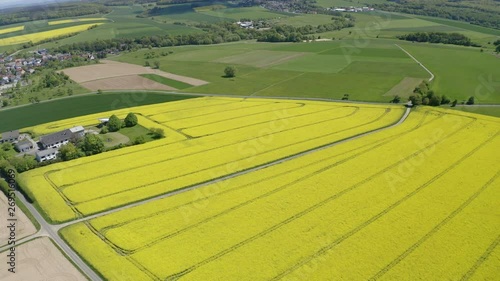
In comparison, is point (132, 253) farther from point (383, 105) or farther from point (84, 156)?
point (383, 105)

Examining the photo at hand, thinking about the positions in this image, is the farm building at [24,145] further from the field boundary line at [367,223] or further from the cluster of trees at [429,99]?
the cluster of trees at [429,99]

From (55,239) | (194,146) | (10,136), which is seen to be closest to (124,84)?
(10,136)

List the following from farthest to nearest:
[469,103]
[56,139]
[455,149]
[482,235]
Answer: [469,103], [56,139], [455,149], [482,235]

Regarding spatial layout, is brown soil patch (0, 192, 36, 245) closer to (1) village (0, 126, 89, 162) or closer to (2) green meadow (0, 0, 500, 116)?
(1) village (0, 126, 89, 162)

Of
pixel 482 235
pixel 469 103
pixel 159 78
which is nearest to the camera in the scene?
pixel 482 235

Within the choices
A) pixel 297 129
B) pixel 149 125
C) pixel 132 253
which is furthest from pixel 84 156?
pixel 297 129

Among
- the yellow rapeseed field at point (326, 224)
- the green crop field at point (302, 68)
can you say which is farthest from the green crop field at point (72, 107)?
the yellow rapeseed field at point (326, 224)
